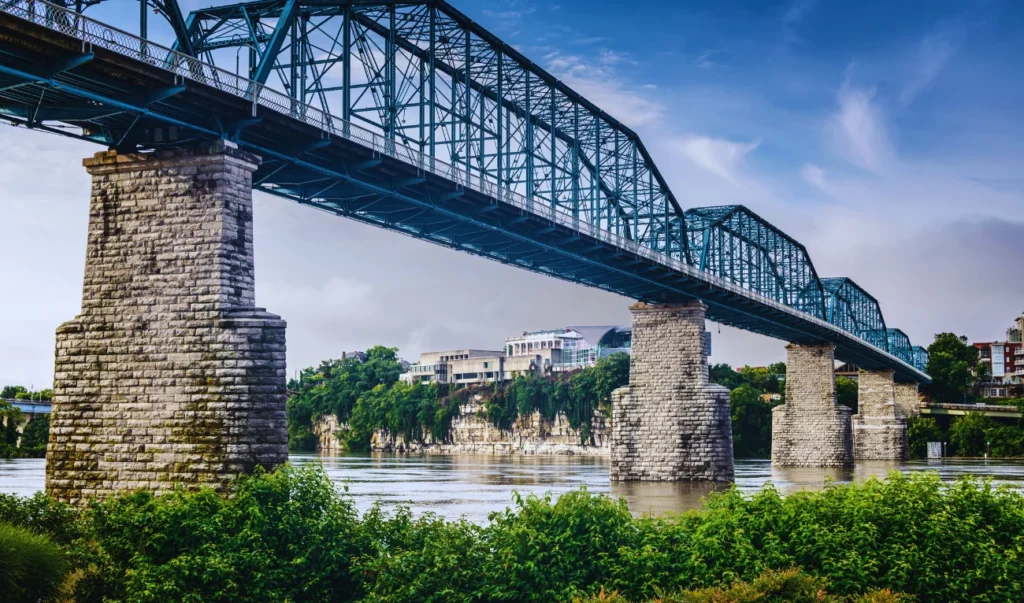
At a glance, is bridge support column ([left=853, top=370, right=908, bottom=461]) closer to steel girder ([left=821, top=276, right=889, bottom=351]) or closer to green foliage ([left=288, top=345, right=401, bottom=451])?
steel girder ([left=821, top=276, right=889, bottom=351])

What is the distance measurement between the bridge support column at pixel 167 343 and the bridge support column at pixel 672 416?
119ft

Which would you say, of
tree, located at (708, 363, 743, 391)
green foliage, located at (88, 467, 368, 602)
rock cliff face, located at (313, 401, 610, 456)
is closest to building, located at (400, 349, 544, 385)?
rock cliff face, located at (313, 401, 610, 456)

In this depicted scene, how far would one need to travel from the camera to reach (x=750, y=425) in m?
130

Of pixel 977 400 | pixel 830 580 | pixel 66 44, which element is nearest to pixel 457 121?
pixel 66 44

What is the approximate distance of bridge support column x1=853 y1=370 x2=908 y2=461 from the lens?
118250 millimetres

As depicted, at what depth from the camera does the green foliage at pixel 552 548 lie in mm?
17375

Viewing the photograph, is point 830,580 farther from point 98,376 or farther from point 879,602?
point 98,376

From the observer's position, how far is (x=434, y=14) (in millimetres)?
48906

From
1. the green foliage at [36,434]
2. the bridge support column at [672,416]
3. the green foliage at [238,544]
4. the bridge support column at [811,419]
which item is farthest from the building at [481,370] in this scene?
the green foliage at [238,544]

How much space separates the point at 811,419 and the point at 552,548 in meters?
79.0

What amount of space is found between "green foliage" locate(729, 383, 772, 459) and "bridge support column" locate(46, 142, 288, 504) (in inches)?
4148

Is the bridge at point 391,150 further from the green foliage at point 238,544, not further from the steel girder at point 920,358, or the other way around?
the steel girder at point 920,358

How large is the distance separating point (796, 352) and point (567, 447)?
64.4m

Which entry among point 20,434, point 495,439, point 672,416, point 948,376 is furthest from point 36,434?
point 948,376
